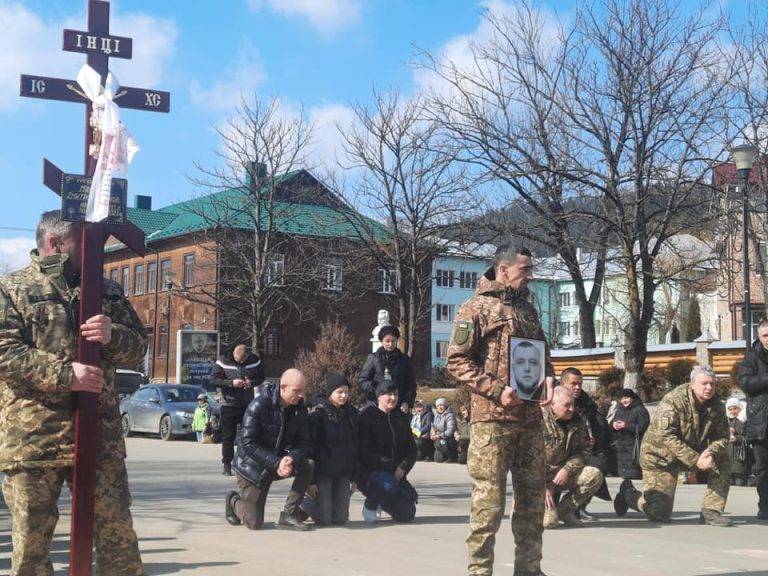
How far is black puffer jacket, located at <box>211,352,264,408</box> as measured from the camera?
46.3 feet

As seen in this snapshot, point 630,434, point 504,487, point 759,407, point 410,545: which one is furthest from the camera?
point 630,434

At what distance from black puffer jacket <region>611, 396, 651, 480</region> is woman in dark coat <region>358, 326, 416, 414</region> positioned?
5.25 m

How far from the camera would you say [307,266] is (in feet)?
167

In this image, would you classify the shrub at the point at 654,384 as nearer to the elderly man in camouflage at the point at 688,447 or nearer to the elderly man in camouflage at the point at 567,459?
the elderly man in camouflage at the point at 688,447

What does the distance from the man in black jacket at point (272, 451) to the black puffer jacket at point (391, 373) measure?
80.8 inches

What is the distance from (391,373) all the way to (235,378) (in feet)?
9.99

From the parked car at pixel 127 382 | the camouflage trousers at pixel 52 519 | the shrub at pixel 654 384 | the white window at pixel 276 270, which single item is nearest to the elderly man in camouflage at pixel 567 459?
the camouflage trousers at pixel 52 519

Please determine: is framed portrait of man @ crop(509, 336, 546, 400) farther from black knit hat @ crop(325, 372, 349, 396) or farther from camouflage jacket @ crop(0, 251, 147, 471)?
black knit hat @ crop(325, 372, 349, 396)

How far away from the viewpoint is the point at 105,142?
5.18 m

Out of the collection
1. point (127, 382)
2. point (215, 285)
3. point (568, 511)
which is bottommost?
point (568, 511)

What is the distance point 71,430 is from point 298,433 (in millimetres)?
4851

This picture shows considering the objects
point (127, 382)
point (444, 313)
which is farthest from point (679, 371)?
point (444, 313)

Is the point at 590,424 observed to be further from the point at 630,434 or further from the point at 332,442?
the point at 630,434

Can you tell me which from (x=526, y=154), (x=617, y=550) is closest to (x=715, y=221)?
(x=526, y=154)
